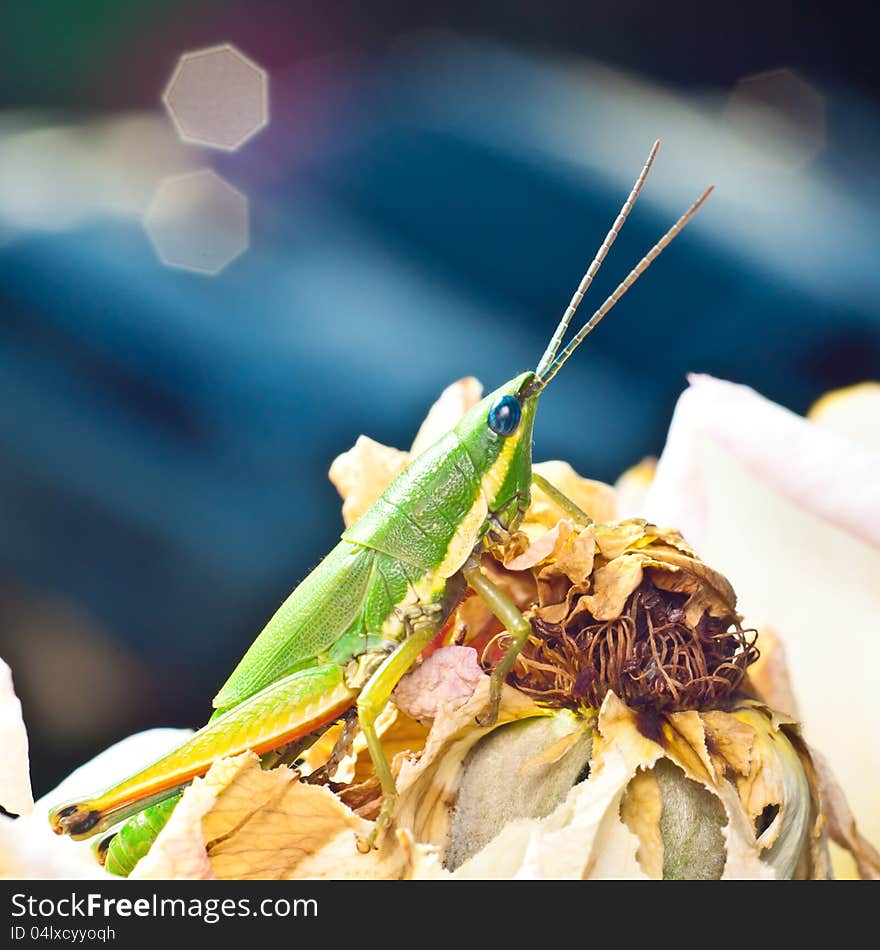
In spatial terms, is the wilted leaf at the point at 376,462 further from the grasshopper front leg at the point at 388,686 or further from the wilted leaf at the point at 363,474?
the grasshopper front leg at the point at 388,686

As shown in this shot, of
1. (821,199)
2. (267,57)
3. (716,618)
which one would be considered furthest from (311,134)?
(716,618)

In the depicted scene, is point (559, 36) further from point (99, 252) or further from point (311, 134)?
point (99, 252)

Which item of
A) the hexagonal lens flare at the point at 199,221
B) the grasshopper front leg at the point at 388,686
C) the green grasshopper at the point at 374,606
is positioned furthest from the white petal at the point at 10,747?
the hexagonal lens flare at the point at 199,221

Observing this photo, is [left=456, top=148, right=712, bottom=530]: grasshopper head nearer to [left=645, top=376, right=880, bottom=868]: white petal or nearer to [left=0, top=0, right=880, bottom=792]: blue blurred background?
[left=645, top=376, right=880, bottom=868]: white petal

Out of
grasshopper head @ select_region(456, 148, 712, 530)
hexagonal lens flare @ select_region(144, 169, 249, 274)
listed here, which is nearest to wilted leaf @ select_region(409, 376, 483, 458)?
grasshopper head @ select_region(456, 148, 712, 530)

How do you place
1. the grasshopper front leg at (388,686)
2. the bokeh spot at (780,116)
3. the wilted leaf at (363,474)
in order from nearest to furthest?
the grasshopper front leg at (388,686)
the wilted leaf at (363,474)
the bokeh spot at (780,116)

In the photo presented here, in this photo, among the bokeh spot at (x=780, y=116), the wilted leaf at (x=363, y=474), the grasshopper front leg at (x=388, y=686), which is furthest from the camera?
the bokeh spot at (x=780, y=116)

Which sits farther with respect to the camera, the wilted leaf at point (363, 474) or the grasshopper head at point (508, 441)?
the wilted leaf at point (363, 474)
